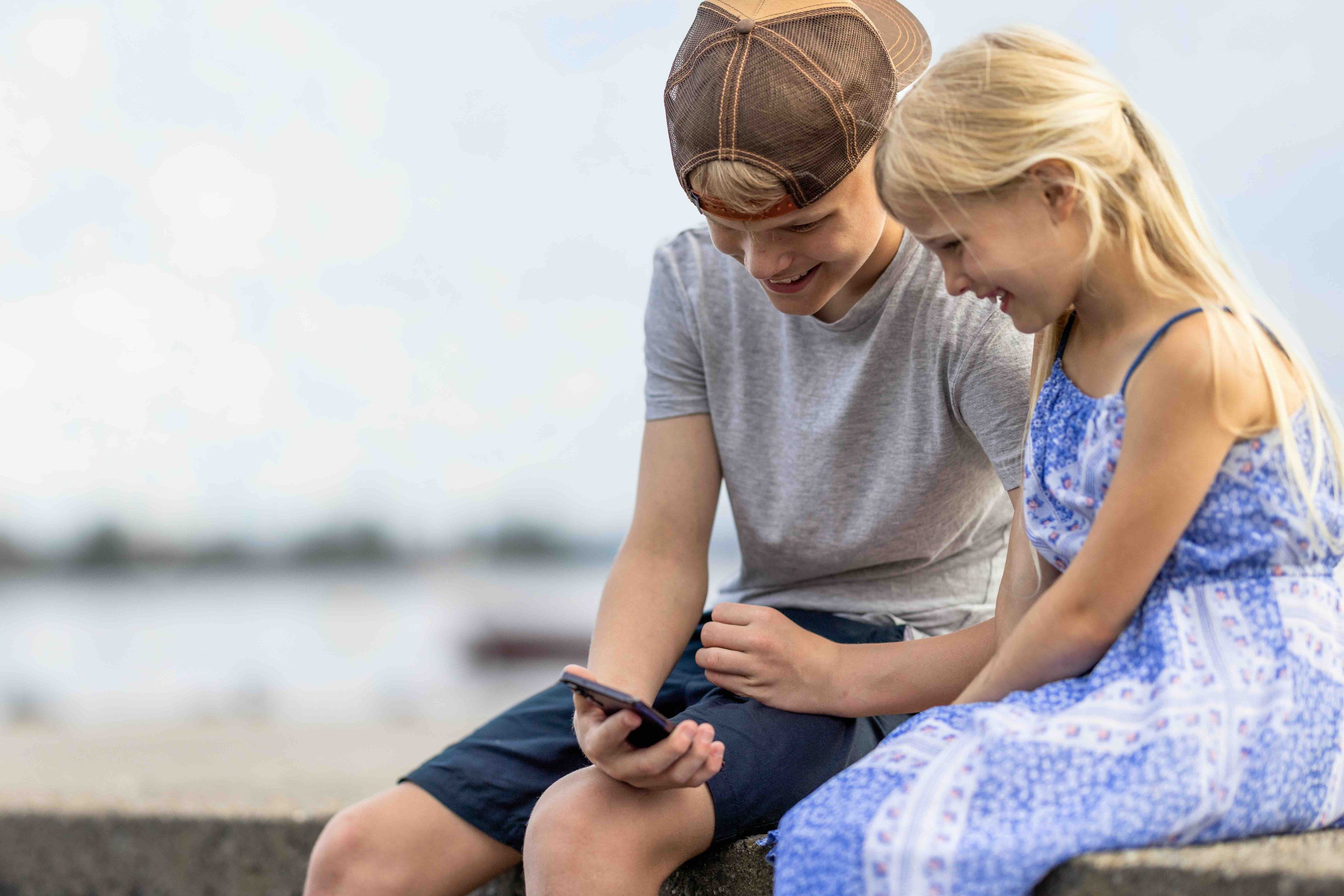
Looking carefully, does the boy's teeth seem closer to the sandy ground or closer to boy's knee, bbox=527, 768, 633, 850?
A: boy's knee, bbox=527, 768, 633, 850

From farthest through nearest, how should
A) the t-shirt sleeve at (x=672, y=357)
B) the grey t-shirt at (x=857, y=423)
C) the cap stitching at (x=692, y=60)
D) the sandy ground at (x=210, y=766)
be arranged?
the sandy ground at (x=210, y=766)
the t-shirt sleeve at (x=672, y=357)
the grey t-shirt at (x=857, y=423)
the cap stitching at (x=692, y=60)

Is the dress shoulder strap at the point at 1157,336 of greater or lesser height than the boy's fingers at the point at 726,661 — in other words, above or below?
above

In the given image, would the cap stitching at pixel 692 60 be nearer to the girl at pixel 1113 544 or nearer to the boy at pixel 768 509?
the boy at pixel 768 509

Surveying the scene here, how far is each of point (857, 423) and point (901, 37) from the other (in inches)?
23.2

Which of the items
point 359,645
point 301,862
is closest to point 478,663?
point 359,645

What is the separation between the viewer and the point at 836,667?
4.99 ft

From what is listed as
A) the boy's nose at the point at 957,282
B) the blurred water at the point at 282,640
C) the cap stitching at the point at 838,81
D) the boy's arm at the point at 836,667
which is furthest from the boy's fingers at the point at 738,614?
the blurred water at the point at 282,640

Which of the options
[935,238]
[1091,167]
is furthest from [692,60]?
[1091,167]

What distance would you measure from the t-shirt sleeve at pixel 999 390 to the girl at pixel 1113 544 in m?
0.17

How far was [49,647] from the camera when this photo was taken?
1313 centimetres

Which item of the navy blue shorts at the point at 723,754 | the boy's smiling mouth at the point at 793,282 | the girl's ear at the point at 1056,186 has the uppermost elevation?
the girl's ear at the point at 1056,186

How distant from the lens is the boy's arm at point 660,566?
1.64 meters

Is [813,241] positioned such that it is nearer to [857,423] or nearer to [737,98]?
[737,98]

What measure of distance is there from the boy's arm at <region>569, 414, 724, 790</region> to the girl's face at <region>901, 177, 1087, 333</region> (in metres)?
0.69
